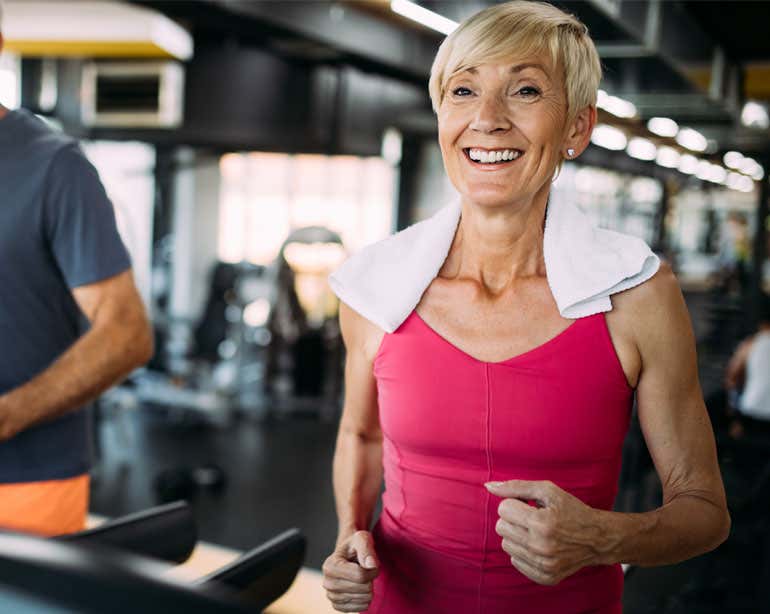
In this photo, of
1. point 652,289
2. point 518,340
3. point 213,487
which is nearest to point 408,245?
point 518,340

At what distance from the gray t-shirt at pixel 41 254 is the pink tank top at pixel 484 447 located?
23.2 inches

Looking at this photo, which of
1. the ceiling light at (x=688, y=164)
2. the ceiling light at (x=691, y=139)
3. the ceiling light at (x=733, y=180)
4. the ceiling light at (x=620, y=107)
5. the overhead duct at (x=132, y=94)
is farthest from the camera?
the ceiling light at (x=733, y=180)

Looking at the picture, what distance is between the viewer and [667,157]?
6.68 m

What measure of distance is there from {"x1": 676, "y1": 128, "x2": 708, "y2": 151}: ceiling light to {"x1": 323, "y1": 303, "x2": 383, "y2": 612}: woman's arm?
5300 millimetres

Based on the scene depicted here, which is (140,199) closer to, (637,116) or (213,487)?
(213,487)

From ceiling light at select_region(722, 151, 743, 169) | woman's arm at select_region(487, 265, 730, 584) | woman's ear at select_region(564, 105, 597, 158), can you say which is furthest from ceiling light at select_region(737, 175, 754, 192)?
woman's arm at select_region(487, 265, 730, 584)

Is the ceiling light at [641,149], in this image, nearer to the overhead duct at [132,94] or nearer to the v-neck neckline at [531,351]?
the overhead duct at [132,94]

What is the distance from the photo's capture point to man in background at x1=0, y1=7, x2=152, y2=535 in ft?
4.58

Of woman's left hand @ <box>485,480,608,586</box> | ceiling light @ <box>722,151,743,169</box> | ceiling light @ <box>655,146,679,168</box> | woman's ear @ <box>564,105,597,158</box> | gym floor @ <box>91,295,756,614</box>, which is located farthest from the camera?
ceiling light @ <box>655,146,679,168</box>

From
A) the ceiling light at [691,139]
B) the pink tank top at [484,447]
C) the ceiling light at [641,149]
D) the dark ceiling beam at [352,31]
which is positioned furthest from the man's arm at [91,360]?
the ceiling light at [691,139]

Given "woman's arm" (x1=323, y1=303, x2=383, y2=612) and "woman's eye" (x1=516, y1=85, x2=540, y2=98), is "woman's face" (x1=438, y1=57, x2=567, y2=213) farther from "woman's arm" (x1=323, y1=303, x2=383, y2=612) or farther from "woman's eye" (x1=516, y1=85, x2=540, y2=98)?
"woman's arm" (x1=323, y1=303, x2=383, y2=612)

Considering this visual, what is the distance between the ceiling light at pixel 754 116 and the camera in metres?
6.27

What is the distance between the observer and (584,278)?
1062mm

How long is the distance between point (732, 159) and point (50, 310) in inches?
234
